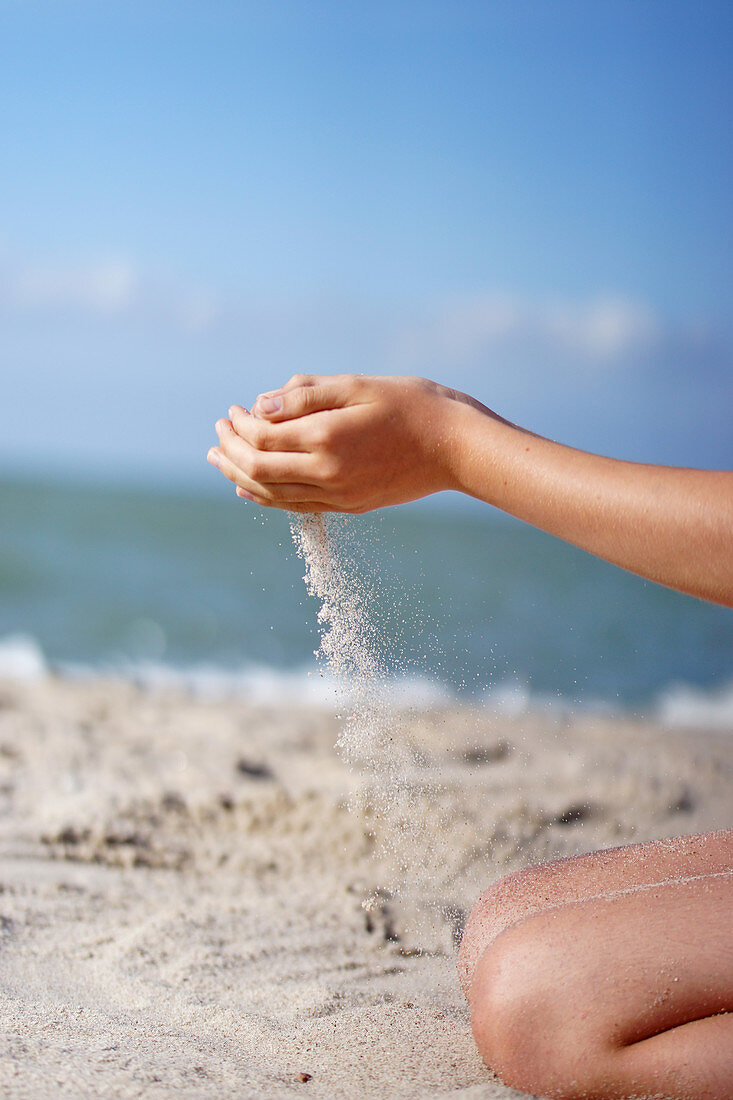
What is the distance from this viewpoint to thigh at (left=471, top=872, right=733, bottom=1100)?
1.25 m

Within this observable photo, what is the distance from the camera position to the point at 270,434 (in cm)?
150

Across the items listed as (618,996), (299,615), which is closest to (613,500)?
(618,996)

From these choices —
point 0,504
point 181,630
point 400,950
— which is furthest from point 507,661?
point 0,504

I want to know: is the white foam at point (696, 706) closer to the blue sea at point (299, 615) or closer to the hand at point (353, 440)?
the blue sea at point (299, 615)

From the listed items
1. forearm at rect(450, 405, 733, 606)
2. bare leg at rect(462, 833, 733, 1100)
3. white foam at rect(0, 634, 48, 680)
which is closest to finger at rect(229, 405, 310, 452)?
forearm at rect(450, 405, 733, 606)

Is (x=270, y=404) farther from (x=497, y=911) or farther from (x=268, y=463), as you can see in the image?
(x=497, y=911)

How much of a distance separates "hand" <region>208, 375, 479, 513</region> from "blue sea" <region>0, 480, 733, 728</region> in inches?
18.5

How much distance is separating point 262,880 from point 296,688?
15.1 ft

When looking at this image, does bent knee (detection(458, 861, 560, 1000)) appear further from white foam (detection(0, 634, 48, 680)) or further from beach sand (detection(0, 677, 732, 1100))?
white foam (detection(0, 634, 48, 680))

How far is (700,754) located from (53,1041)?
329cm

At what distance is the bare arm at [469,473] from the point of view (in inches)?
50.3

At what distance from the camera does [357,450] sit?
Result: 1.44m

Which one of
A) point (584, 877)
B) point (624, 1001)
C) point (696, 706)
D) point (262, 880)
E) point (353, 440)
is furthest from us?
point (696, 706)

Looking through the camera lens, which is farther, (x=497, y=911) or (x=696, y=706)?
(x=696, y=706)
